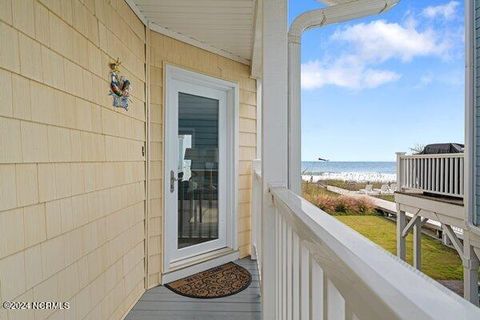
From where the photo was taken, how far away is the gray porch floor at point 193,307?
2.48m

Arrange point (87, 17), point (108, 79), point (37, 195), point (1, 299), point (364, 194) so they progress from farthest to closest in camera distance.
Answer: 1. point (364, 194)
2. point (108, 79)
3. point (87, 17)
4. point (37, 195)
5. point (1, 299)

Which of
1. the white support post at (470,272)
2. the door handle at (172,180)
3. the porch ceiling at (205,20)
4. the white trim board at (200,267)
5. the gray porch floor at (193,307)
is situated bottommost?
the gray porch floor at (193,307)

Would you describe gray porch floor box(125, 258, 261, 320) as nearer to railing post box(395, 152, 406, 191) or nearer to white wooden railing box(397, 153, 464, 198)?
white wooden railing box(397, 153, 464, 198)

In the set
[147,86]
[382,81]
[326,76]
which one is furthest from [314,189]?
[326,76]

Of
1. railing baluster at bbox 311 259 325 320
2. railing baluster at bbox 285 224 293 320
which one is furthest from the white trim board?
railing baluster at bbox 311 259 325 320

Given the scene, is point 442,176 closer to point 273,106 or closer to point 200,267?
point 200,267

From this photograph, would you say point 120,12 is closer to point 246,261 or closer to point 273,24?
point 273,24

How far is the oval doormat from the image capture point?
2.87 m

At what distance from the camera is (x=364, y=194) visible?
328 centimetres

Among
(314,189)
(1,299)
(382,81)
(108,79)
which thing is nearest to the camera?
(1,299)

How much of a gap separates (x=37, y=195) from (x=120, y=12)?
158 centimetres

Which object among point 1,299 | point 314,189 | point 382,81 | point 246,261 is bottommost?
point 246,261

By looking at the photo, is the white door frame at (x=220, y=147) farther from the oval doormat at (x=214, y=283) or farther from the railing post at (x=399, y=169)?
the railing post at (x=399, y=169)

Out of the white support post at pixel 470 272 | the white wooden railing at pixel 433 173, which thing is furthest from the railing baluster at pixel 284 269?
the white wooden railing at pixel 433 173
